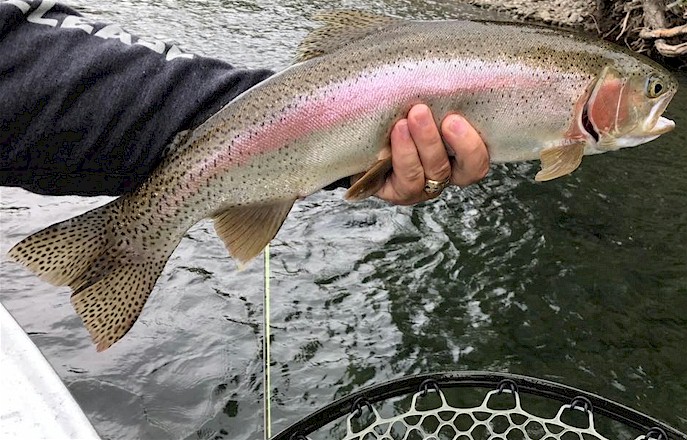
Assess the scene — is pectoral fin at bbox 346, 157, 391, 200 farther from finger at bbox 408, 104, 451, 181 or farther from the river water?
the river water

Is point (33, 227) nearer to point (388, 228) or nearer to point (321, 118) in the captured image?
Answer: point (388, 228)

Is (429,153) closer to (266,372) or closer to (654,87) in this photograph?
(654,87)

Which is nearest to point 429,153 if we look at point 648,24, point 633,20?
point 648,24

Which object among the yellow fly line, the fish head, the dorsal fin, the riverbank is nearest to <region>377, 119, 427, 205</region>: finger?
the dorsal fin

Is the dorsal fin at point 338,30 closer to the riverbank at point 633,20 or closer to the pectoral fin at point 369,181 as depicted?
the pectoral fin at point 369,181

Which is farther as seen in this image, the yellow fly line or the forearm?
the yellow fly line

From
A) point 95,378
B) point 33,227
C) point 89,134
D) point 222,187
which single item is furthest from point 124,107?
point 33,227
